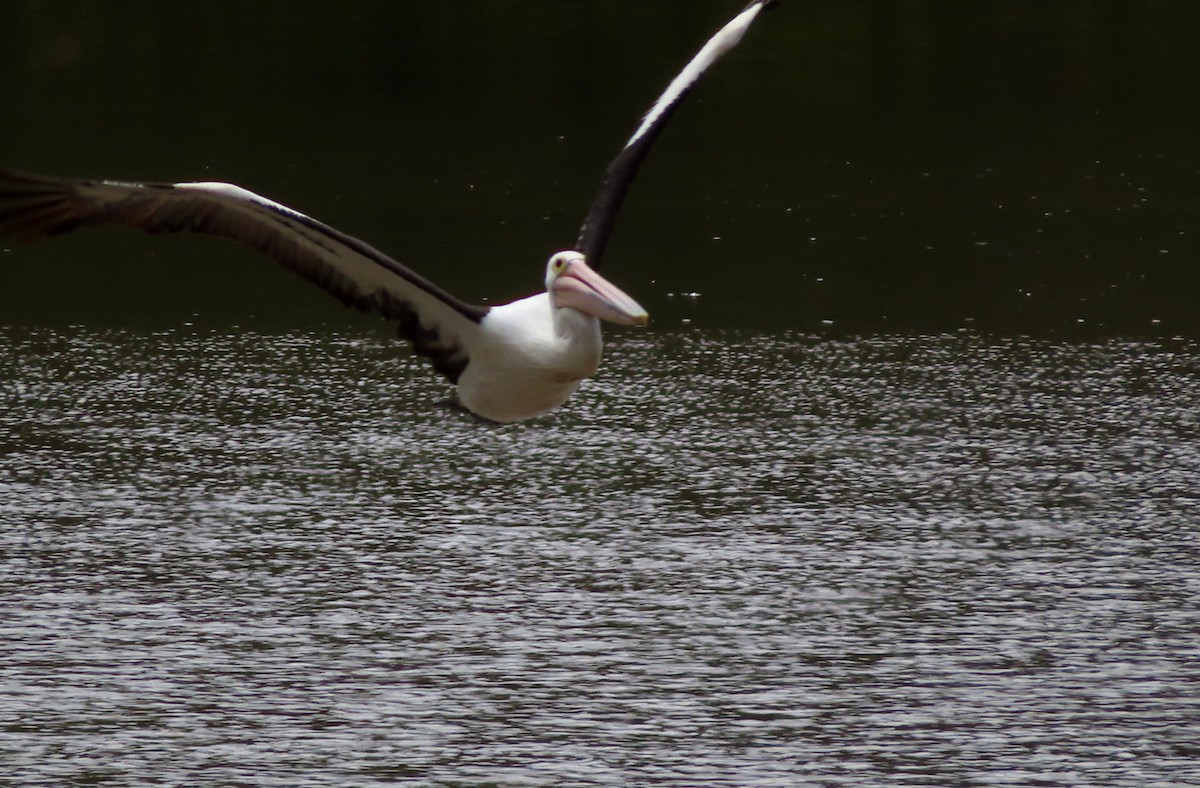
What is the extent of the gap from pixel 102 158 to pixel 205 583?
26248 mm

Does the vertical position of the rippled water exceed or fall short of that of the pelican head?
it falls short

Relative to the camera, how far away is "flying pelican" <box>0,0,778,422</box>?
12555mm

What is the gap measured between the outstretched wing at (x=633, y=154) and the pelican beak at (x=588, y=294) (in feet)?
2.81

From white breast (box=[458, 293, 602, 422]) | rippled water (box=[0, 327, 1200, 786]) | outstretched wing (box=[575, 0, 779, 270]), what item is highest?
outstretched wing (box=[575, 0, 779, 270])

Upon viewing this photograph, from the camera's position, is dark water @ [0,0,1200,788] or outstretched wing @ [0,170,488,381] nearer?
outstretched wing @ [0,170,488,381]

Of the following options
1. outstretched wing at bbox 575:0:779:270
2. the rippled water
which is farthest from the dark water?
outstretched wing at bbox 575:0:779:270

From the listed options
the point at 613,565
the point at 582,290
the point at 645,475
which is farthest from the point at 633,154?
the point at 645,475

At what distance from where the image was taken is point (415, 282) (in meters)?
13.2

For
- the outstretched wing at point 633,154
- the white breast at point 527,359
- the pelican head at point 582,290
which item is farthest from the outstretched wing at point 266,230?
the outstretched wing at point 633,154

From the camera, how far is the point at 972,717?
30.4 meters

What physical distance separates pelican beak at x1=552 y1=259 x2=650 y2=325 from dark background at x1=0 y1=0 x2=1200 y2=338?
31.1 m

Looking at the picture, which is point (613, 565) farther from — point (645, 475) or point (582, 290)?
point (582, 290)

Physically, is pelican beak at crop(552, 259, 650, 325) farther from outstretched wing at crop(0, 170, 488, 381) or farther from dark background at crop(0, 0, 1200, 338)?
dark background at crop(0, 0, 1200, 338)

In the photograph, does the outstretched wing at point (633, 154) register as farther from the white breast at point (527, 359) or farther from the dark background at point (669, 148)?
the dark background at point (669, 148)
